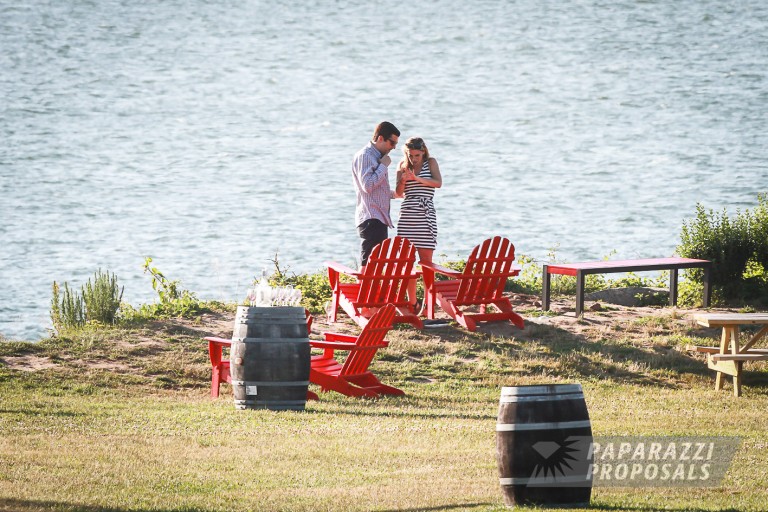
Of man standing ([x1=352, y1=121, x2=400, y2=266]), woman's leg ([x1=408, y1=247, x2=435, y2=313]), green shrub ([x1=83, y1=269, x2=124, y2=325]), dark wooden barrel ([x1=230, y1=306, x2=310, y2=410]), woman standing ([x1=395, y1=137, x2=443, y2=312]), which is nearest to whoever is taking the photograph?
dark wooden barrel ([x1=230, y1=306, x2=310, y2=410])

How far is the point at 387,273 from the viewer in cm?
1174

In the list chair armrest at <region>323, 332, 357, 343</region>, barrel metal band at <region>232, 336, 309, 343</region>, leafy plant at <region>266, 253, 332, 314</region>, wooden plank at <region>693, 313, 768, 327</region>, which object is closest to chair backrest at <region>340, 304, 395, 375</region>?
chair armrest at <region>323, 332, 357, 343</region>

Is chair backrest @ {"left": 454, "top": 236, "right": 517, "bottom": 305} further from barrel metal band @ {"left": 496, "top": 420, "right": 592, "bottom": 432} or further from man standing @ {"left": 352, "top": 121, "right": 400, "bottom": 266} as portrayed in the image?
barrel metal band @ {"left": 496, "top": 420, "right": 592, "bottom": 432}

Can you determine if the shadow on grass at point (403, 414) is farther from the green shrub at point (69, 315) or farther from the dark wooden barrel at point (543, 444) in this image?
the green shrub at point (69, 315)

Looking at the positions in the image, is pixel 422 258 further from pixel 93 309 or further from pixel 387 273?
pixel 93 309

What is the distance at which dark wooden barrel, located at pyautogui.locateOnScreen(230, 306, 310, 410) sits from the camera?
9062mm

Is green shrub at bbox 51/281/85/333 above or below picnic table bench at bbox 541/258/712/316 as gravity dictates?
below

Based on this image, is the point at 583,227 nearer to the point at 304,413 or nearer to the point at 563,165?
the point at 563,165

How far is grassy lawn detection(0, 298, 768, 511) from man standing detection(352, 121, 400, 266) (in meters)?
1.01

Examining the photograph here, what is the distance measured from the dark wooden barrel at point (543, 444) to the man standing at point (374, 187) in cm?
636

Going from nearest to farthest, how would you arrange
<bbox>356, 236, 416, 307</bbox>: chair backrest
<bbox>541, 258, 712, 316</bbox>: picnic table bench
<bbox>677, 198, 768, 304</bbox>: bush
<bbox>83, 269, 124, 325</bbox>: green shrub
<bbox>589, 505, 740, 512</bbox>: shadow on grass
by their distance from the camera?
1. <bbox>589, 505, 740, 512</bbox>: shadow on grass
2. <bbox>356, 236, 416, 307</bbox>: chair backrest
3. <bbox>541, 258, 712, 316</bbox>: picnic table bench
4. <bbox>83, 269, 124, 325</bbox>: green shrub
5. <bbox>677, 198, 768, 304</bbox>: bush

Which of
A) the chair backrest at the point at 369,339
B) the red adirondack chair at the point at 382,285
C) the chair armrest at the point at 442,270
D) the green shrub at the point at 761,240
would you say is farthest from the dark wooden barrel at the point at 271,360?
the green shrub at the point at 761,240

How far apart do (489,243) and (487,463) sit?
530 centimetres

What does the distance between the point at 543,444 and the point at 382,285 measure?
636cm
